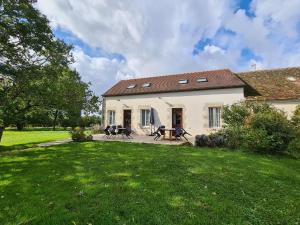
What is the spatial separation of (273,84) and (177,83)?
726 cm

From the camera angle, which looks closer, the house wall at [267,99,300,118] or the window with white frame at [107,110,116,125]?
the house wall at [267,99,300,118]

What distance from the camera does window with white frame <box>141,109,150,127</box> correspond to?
19656 millimetres

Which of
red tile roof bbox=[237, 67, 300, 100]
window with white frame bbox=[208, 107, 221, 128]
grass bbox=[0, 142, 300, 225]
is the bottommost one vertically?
grass bbox=[0, 142, 300, 225]

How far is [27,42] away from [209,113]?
1244cm

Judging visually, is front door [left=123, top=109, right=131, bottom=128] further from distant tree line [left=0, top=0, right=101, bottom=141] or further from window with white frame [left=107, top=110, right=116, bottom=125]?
distant tree line [left=0, top=0, right=101, bottom=141]

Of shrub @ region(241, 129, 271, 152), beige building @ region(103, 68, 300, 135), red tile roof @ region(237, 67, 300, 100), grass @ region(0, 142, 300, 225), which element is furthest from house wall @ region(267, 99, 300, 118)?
grass @ region(0, 142, 300, 225)

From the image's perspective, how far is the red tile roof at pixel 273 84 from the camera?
15.6 meters

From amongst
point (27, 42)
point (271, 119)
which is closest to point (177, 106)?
point (271, 119)

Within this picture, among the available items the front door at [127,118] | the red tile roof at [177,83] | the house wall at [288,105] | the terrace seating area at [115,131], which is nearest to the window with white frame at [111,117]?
the front door at [127,118]

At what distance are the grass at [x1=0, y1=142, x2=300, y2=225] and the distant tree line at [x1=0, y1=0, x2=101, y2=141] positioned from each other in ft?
14.4

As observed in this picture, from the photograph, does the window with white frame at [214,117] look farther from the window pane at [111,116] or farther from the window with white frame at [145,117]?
the window pane at [111,116]

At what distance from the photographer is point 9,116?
10117 mm

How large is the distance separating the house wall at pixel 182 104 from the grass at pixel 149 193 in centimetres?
978

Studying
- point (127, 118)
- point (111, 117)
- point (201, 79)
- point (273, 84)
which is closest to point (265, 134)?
point (273, 84)
